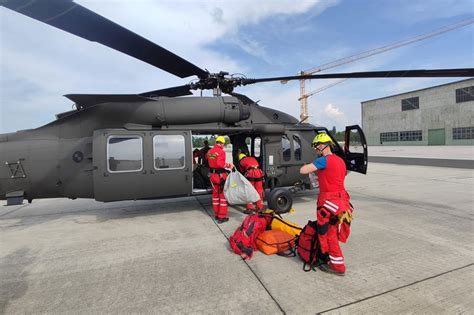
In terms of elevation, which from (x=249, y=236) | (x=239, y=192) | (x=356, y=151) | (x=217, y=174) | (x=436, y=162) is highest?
(x=356, y=151)

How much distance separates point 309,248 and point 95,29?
4157 mm

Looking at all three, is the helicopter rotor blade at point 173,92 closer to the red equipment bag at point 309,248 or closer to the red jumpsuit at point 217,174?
the red jumpsuit at point 217,174

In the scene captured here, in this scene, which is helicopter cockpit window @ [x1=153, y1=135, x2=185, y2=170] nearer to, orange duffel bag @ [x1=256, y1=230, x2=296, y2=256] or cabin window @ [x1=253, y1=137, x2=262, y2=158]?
cabin window @ [x1=253, y1=137, x2=262, y2=158]

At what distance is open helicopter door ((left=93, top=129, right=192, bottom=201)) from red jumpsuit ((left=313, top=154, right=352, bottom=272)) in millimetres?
3306

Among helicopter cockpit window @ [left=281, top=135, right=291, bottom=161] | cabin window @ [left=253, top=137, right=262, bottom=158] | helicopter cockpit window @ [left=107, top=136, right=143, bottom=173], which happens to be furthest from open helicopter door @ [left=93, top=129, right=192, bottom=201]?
helicopter cockpit window @ [left=281, top=135, right=291, bottom=161]

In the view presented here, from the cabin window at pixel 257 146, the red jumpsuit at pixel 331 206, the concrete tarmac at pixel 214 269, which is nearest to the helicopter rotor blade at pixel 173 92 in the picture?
the cabin window at pixel 257 146

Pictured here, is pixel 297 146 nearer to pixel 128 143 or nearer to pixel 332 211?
pixel 332 211

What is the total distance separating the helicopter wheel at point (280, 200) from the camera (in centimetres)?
588

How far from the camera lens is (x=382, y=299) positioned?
8.90ft

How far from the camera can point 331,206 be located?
3.18m

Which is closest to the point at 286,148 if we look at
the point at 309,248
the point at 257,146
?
the point at 257,146

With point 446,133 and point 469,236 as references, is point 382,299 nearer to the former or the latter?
point 469,236

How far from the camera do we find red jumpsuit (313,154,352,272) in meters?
3.18

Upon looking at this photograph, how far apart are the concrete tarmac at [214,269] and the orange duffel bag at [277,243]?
0.49 feet
